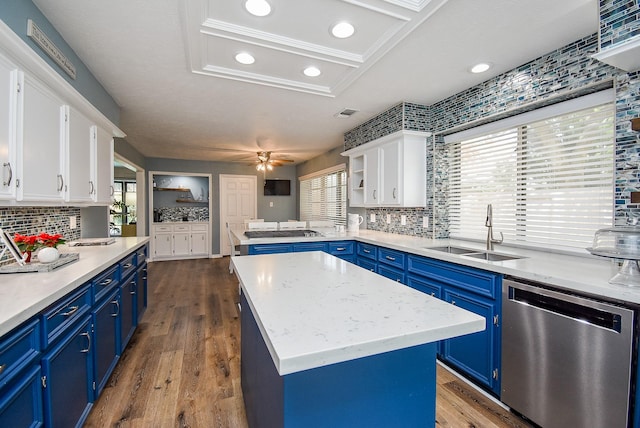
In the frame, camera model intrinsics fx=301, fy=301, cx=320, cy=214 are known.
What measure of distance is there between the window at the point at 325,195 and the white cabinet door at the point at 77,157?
383cm

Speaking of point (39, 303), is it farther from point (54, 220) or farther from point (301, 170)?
point (301, 170)

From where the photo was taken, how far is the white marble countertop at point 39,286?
1092mm

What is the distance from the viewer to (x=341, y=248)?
3783 millimetres

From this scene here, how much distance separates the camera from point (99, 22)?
1.91 metres

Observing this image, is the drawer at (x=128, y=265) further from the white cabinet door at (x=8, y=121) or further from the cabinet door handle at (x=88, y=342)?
the white cabinet door at (x=8, y=121)

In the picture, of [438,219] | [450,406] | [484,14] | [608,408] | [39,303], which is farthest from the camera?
[438,219]

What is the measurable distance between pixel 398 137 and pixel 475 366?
232 cm

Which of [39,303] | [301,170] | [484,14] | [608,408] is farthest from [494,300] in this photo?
[301,170]

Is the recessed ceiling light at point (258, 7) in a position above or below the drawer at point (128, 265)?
above

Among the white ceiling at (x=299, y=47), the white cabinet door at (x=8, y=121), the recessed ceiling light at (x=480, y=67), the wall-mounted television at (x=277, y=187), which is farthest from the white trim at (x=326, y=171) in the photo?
the white cabinet door at (x=8, y=121)

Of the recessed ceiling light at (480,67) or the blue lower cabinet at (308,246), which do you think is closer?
the recessed ceiling light at (480,67)

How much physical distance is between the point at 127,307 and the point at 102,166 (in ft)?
4.24

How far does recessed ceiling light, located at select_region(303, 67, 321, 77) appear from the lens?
8.48 ft

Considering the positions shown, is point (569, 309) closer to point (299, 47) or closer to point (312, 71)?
point (299, 47)
